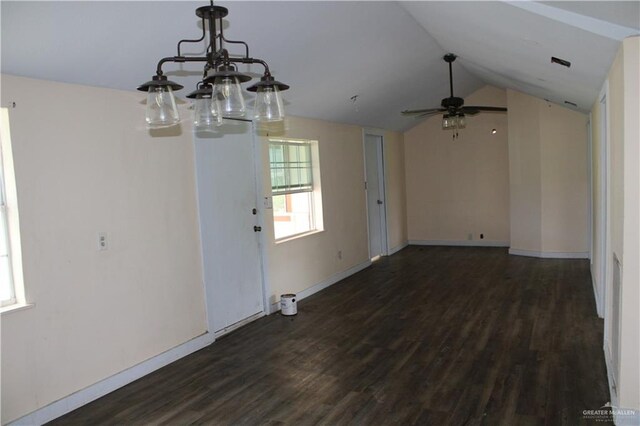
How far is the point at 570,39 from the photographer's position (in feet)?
8.68

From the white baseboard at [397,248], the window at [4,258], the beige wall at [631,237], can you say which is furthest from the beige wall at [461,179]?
the window at [4,258]

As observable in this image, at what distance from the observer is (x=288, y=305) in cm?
522

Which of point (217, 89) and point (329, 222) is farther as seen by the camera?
point (329, 222)

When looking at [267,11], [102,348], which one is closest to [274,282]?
[102,348]

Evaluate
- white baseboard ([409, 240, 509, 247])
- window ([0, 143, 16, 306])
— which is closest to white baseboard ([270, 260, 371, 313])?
white baseboard ([409, 240, 509, 247])

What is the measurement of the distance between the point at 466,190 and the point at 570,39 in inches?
254

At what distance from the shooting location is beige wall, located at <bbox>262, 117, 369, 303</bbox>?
551 centimetres

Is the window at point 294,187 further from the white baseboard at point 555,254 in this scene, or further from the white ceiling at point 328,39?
the white baseboard at point 555,254

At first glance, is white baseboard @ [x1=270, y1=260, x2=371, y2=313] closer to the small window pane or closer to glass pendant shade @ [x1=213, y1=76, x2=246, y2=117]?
the small window pane

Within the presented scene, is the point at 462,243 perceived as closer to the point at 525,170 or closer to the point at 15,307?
the point at 525,170

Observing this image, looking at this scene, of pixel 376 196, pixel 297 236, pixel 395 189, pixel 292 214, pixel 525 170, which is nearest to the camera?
pixel 297 236

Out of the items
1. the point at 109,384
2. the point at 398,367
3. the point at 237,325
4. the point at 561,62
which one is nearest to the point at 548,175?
the point at 561,62

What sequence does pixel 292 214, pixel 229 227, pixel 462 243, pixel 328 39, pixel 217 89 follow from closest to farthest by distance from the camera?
pixel 217 89, pixel 328 39, pixel 229 227, pixel 292 214, pixel 462 243

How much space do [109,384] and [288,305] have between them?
2104 millimetres
